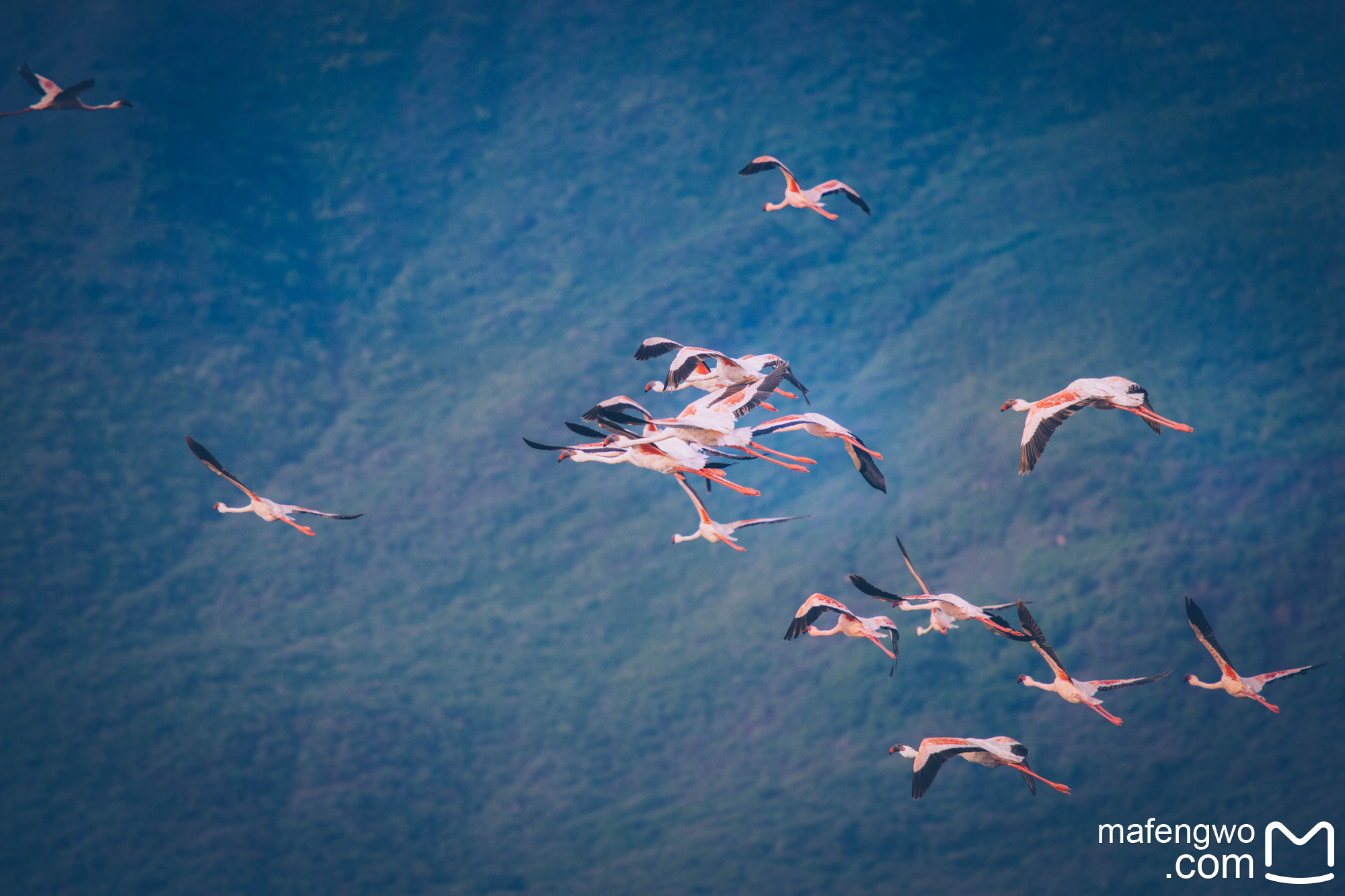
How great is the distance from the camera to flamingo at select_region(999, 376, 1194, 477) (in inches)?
150

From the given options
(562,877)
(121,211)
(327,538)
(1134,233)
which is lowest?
(562,877)

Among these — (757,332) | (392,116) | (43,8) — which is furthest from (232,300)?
(757,332)

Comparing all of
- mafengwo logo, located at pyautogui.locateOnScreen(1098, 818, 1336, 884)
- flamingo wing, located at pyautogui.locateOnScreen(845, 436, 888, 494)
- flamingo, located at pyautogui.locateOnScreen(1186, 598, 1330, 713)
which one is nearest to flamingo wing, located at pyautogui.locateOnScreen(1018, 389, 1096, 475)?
flamingo wing, located at pyautogui.locateOnScreen(845, 436, 888, 494)

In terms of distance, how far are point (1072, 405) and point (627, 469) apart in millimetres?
3448

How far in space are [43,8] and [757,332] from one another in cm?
508

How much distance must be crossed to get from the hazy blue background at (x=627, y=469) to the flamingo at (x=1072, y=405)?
2.64m

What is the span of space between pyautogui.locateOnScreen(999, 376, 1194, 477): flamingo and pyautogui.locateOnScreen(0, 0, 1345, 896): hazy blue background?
2644 millimetres

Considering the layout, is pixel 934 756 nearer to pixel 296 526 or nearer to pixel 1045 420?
pixel 1045 420

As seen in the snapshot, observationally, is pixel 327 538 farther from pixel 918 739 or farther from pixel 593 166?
pixel 918 739

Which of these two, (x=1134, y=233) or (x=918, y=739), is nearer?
(x=918, y=739)

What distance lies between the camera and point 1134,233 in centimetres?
693

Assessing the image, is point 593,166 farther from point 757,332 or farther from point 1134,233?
point 1134,233

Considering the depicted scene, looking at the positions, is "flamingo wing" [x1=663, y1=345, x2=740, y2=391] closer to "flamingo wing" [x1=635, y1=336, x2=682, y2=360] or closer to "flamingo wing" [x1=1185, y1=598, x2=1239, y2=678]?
"flamingo wing" [x1=635, y1=336, x2=682, y2=360]

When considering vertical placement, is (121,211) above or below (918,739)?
above
